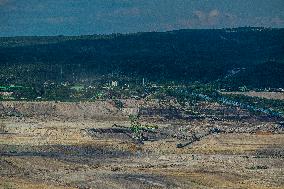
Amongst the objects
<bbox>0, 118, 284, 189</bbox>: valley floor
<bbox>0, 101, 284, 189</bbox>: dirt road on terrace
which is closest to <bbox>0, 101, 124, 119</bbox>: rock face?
<bbox>0, 101, 284, 189</bbox>: dirt road on terrace

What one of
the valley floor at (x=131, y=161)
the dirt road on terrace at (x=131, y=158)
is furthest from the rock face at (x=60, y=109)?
the valley floor at (x=131, y=161)

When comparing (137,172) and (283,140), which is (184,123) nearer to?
(283,140)

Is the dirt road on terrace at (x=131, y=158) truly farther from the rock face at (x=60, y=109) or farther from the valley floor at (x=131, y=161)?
the rock face at (x=60, y=109)

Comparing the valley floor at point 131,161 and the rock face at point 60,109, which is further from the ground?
the rock face at point 60,109

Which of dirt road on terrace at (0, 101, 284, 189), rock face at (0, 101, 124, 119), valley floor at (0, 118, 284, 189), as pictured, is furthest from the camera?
rock face at (0, 101, 124, 119)

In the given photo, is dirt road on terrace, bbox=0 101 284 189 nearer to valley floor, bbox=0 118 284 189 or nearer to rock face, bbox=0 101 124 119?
valley floor, bbox=0 118 284 189

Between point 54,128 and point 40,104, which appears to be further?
point 40,104

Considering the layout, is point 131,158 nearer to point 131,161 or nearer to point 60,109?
point 131,161

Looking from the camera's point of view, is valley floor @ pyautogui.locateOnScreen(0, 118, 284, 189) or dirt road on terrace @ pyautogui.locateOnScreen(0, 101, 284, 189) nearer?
valley floor @ pyautogui.locateOnScreen(0, 118, 284, 189)

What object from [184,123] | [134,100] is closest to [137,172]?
[184,123]
